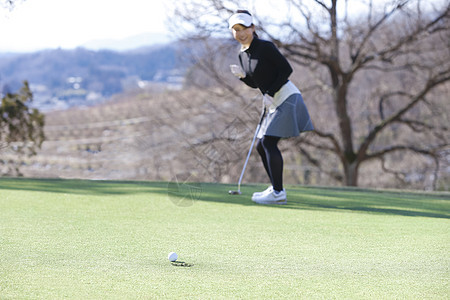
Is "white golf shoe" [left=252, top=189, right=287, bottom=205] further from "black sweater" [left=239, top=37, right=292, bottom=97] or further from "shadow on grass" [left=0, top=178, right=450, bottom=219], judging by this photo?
"black sweater" [left=239, top=37, right=292, bottom=97]

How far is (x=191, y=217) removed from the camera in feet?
16.6

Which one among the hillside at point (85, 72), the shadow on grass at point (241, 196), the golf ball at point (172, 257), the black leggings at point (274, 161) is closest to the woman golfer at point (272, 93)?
the black leggings at point (274, 161)

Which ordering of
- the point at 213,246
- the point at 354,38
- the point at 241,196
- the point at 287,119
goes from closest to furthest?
the point at 213,246 < the point at 287,119 < the point at 241,196 < the point at 354,38

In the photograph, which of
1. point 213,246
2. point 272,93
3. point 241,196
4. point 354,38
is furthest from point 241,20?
point 354,38

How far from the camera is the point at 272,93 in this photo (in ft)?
19.8

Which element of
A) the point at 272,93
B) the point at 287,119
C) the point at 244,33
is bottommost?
the point at 287,119

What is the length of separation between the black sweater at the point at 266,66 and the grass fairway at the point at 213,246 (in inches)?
50.6

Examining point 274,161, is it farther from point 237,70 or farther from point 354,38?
point 354,38

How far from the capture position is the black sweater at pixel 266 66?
19.5 ft

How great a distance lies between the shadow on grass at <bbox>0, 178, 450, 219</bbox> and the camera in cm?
587

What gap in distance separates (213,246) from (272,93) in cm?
255

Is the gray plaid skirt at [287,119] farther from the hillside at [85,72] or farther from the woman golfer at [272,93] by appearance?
the hillside at [85,72]

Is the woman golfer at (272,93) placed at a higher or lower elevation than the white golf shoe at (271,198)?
higher

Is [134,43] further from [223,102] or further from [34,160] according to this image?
[34,160]
